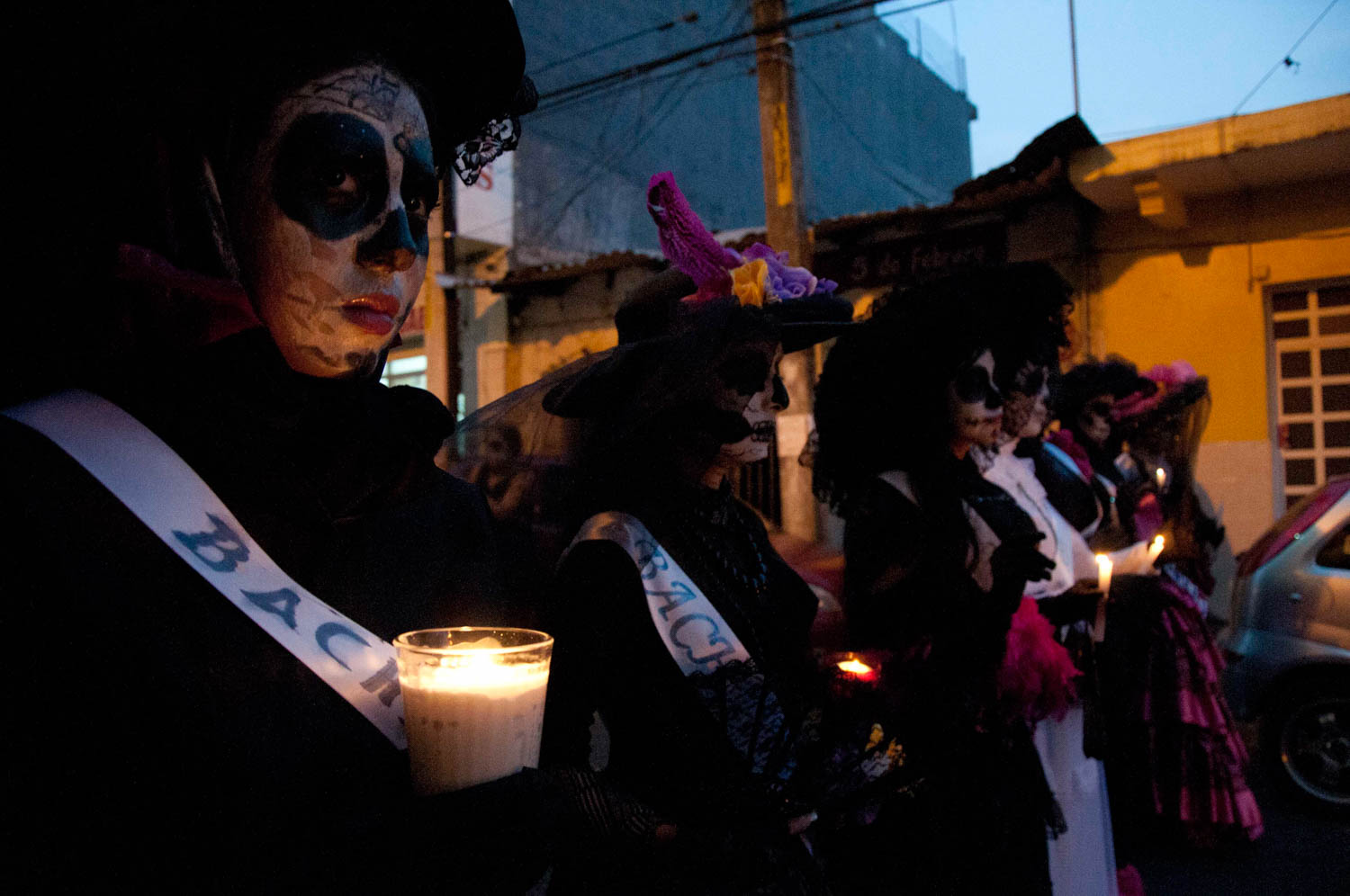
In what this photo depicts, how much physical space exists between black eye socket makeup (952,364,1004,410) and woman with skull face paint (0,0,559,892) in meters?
1.90

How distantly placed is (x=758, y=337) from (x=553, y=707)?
91 cm

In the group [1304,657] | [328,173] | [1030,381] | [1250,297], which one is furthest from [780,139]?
[328,173]

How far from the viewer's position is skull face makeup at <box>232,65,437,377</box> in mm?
1210

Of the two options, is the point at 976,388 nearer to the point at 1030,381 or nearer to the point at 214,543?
the point at 1030,381

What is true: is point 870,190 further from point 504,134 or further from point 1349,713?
point 504,134

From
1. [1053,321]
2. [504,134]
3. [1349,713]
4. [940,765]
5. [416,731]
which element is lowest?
[1349,713]

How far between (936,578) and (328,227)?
6.40ft

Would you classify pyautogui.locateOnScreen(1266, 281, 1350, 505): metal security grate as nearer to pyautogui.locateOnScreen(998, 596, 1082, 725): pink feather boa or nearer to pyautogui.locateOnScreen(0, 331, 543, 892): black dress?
pyautogui.locateOnScreen(998, 596, 1082, 725): pink feather boa

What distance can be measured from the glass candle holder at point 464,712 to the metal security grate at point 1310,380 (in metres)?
10.4

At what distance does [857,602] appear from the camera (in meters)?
2.69

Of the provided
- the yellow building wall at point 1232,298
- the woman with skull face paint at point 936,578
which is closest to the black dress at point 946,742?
the woman with skull face paint at point 936,578

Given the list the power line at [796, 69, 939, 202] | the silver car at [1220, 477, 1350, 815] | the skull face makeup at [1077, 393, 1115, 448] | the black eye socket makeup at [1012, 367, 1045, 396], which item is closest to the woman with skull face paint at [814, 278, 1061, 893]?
the black eye socket makeup at [1012, 367, 1045, 396]

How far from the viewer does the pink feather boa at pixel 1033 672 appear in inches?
95.7

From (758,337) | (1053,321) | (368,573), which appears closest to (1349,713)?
(1053,321)
